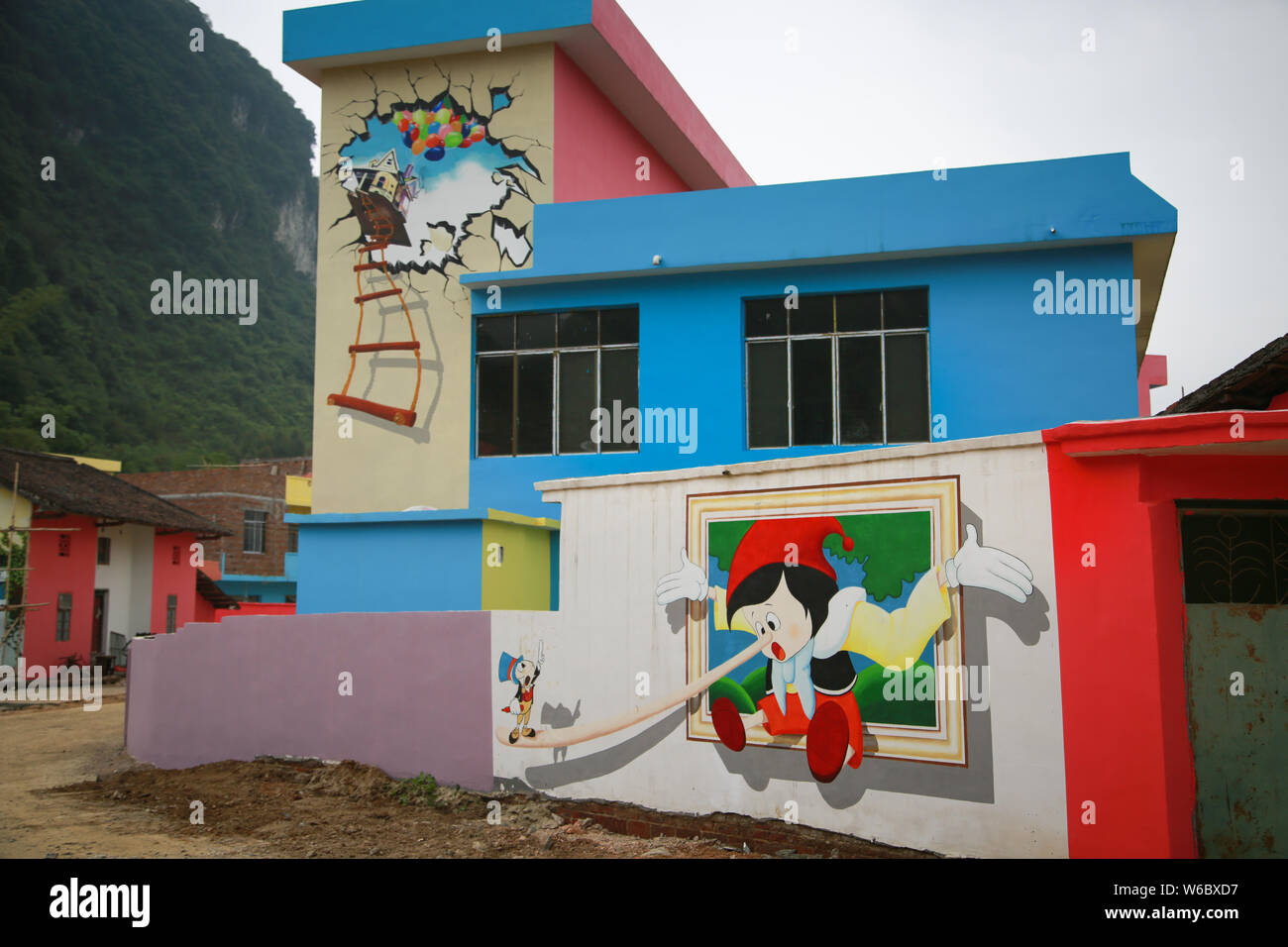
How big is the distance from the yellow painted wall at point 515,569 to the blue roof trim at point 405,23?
7.27m

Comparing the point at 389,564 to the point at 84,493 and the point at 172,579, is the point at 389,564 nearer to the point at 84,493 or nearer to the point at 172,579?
the point at 84,493

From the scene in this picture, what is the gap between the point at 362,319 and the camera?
15828 mm

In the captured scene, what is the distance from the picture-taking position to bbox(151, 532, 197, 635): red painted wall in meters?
32.5

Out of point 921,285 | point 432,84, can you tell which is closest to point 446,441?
point 432,84

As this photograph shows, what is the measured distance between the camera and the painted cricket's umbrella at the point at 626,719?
8.48 metres

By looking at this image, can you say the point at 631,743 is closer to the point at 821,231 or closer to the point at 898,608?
the point at 898,608

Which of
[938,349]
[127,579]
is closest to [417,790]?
[938,349]

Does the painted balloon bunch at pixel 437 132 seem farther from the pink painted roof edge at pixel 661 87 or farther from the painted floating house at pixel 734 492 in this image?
the pink painted roof edge at pixel 661 87

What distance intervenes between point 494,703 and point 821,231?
7054mm

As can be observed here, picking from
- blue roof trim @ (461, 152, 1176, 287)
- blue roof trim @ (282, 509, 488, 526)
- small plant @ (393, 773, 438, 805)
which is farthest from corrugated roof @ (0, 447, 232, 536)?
small plant @ (393, 773, 438, 805)

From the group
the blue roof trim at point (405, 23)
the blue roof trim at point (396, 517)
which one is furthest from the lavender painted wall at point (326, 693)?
the blue roof trim at point (405, 23)

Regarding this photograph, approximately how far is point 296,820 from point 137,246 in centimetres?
6306

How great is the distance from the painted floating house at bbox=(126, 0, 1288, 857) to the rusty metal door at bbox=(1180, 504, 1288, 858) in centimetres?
2

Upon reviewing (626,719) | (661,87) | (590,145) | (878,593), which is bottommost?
(626,719)
